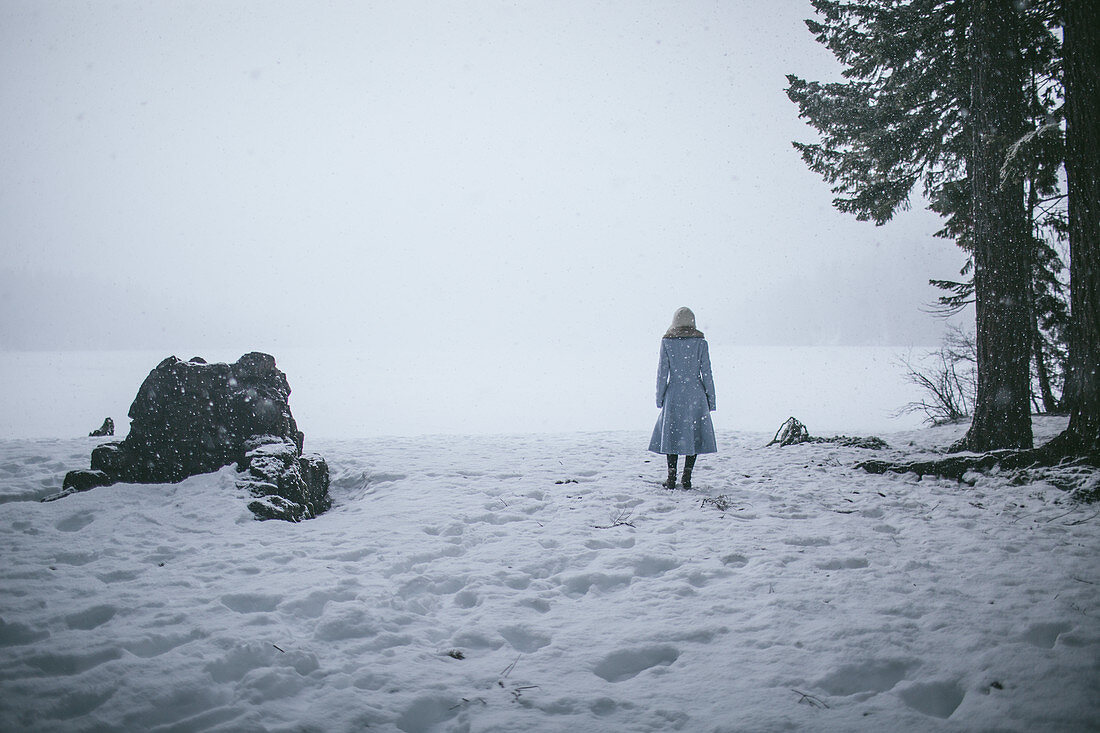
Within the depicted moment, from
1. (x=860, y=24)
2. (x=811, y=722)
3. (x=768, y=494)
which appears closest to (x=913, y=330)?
(x=860, y=24)

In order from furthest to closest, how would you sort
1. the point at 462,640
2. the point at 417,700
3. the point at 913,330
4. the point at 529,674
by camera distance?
the point at 913,330
the point at 462,640
the point at 529,674
the point at 417,700

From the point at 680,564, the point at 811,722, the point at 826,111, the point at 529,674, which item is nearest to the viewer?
the point at 811,722

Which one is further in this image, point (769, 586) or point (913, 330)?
point (913, 330)

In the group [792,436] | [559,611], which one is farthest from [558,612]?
[792,436]

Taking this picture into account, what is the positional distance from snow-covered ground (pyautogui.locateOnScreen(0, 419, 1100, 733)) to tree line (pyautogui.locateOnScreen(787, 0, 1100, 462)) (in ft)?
4.85

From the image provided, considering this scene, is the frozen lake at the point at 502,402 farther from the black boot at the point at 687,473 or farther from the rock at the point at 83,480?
the rock at the point at 83,480

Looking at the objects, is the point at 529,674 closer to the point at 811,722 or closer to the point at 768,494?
the point at 811,722

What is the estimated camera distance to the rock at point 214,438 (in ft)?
18.9

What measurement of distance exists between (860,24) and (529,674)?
1177 cm

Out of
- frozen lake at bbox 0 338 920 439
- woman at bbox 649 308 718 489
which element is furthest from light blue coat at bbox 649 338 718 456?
frozen lake at bbox 0 338 920 439

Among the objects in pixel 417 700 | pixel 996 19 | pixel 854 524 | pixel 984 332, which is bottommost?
pixel 417 700

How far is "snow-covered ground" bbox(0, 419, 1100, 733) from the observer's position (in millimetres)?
2318

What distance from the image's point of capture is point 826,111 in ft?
30.0

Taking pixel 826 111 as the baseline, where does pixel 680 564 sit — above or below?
below
